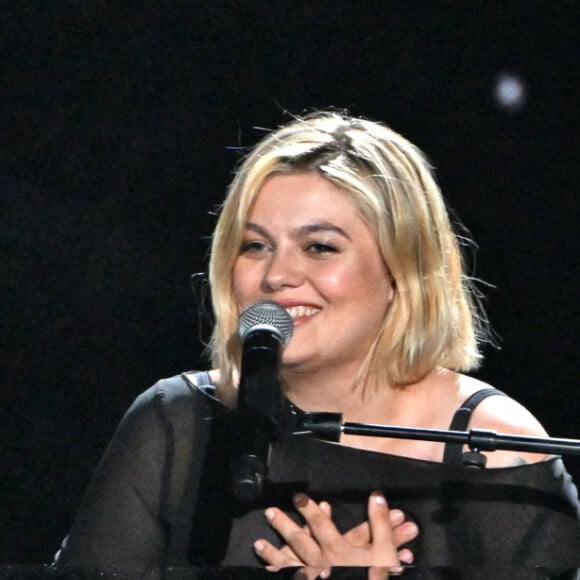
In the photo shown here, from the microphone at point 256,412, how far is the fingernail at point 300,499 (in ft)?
2.45

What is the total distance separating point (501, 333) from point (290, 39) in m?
0.89

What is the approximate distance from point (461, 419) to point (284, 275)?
17.7 inches

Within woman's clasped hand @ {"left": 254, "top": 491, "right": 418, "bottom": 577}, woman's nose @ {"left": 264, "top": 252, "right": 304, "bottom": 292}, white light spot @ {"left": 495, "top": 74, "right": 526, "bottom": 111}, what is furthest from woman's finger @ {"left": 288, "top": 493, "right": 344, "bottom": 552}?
white light spot @ {"left": 495, "top": 74, "right": 526, "bottom": 111}

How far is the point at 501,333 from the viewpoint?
306 centimetres

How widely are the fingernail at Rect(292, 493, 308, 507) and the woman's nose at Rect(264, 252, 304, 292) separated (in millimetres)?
407

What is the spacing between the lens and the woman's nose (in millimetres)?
2238

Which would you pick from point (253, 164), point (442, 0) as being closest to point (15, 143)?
point (253, 164)

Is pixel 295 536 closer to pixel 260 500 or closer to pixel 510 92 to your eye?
pixel 260 500

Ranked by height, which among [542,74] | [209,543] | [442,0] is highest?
[442,0]

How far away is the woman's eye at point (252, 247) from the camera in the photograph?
2.35 metres

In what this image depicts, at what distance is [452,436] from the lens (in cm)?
167

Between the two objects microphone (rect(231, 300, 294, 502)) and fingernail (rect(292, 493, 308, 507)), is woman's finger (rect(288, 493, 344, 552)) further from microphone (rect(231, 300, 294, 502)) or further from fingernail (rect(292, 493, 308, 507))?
microphone (rect(231, 300, 294, 502))

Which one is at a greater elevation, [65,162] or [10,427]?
[65,162]

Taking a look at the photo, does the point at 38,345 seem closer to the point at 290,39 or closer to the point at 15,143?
the point at 15,143
